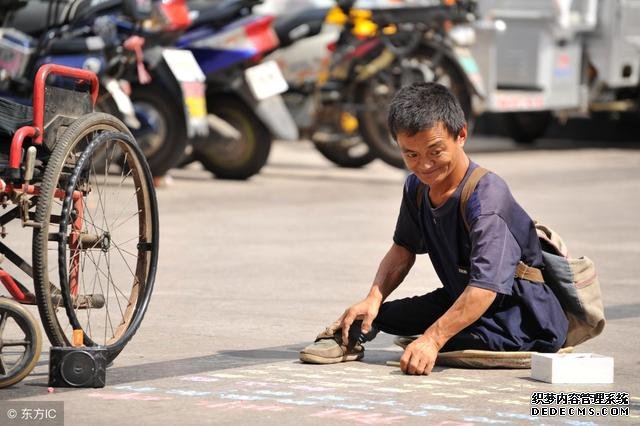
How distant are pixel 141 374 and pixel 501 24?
11376mm

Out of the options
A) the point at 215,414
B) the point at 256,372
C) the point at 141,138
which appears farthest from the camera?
the point at 141,138

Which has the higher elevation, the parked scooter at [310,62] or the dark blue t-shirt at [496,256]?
the dark blue t-shirt at [496,256]

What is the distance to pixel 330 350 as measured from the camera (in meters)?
6.04

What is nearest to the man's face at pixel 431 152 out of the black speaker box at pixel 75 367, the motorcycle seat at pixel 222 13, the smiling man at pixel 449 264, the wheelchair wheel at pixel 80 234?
the smiling man at pixel 449 264

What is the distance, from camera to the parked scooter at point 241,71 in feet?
43.3

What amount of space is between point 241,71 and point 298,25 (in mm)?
640

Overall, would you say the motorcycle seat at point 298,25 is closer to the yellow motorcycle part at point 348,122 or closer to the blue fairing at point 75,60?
the yellow motorcycle part at point 348,122

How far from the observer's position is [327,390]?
5.53m

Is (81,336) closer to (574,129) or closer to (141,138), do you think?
(141,138)

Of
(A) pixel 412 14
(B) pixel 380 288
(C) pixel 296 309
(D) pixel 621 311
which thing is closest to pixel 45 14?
(A) pixel 412 14

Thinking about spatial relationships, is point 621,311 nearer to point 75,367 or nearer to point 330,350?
point 330,350

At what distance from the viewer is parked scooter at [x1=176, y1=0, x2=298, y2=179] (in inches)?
A: 519

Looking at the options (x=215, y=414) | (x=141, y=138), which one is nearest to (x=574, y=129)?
(x=141, y=138)

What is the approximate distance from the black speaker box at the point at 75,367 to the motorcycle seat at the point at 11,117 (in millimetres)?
856
